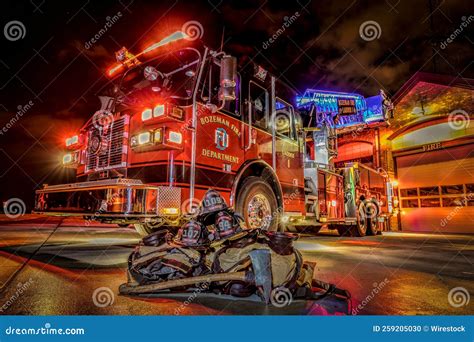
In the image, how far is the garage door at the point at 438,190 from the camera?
471 inches

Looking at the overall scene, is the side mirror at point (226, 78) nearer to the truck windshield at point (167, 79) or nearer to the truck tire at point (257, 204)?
the truck windshield at point (167, 79)

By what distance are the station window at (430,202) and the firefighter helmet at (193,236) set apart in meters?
13.2

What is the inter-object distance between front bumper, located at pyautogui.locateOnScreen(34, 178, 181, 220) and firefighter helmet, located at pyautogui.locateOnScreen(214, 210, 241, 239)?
904 mm

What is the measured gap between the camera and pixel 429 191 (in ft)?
42.5

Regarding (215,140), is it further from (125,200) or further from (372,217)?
(372,217)

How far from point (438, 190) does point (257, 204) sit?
36.9ft

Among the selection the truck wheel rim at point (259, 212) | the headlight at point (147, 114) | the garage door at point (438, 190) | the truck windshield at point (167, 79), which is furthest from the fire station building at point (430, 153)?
the headlight at point (147, 114)

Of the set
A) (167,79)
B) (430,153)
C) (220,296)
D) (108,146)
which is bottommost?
(220,296)

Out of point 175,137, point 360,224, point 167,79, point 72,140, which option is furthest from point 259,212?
point 360,224

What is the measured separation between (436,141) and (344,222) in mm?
7831

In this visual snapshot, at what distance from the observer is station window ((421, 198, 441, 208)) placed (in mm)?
12727

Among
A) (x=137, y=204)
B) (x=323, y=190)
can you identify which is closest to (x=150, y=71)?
(x=137, y=204)

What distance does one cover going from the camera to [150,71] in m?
4.09

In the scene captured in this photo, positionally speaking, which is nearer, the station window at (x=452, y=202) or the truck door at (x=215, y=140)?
the truck door at (x=215, y=140)
